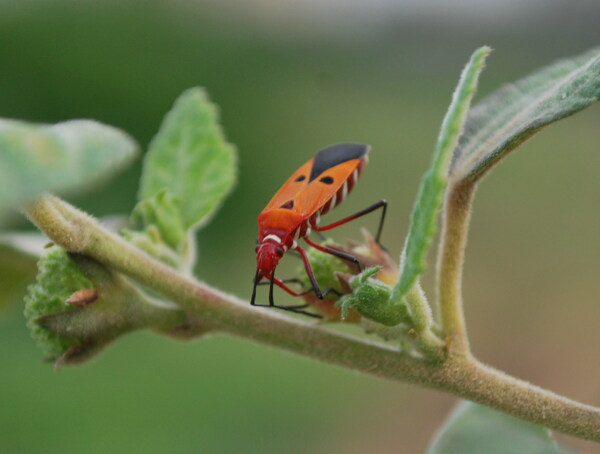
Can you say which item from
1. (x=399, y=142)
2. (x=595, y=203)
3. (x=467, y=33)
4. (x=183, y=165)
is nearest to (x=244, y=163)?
(x=399, y=142)

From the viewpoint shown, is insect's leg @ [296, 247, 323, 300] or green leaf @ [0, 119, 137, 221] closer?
green leaf @ [0, 119, 137, 221]

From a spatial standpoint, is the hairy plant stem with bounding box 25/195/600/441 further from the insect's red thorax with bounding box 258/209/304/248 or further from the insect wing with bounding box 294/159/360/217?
the insect wing with bounding box 294/159/360/217

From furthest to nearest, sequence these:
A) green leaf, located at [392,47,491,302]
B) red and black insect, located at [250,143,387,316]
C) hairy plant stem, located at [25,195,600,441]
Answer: red and black insect, located at [250,143,387,316], hairy plant stem, located at [25,195,600,441], green leaf, located at [392,47,491,302]

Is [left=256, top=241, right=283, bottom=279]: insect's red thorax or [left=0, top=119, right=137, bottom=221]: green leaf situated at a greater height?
[left=0, top=119, right=137, bottom=221]: green leaf

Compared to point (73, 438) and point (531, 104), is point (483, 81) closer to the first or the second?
point (73, 438)

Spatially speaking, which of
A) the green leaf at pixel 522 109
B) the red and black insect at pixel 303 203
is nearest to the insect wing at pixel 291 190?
the red and black insect at pixel 303 203

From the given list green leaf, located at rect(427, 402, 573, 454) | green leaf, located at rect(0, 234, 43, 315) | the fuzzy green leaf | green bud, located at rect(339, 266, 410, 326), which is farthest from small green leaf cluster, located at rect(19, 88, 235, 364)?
green leaf, located at rect(427, 402, 573, 454)

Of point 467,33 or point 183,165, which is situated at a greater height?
point 467,33
